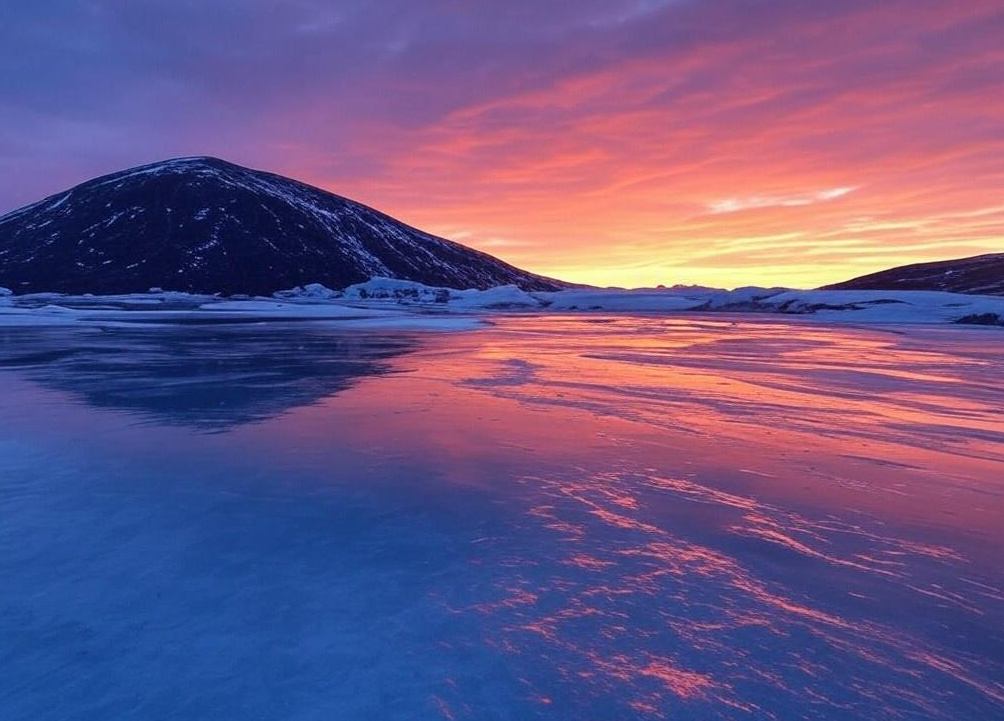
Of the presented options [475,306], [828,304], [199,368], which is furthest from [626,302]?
[199,368]

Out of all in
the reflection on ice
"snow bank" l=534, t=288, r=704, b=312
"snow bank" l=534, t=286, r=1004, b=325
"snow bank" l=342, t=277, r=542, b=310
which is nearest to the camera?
the reflection on ice

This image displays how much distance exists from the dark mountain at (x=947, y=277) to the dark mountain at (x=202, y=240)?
101788 mm

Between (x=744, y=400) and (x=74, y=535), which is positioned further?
(x=744, y=400)

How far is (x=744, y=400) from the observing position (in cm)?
1181

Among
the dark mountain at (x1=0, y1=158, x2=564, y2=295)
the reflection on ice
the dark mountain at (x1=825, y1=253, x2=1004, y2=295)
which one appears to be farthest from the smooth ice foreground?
the dark mountain at (x1=0, y1=158, x2=564, y2=295)

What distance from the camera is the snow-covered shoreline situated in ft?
143

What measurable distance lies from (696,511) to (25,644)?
16.1ft

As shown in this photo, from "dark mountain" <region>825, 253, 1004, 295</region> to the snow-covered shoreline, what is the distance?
143ft

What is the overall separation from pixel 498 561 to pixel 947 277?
5557 inches

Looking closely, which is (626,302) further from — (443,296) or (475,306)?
(443,296)

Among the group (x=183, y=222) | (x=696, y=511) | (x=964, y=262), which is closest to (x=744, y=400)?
(x=696, y=511)

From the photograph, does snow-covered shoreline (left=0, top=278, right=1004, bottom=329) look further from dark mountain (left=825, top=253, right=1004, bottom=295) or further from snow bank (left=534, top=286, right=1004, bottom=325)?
dark mountain (left=825, top=253, right=1004, bottom=295)

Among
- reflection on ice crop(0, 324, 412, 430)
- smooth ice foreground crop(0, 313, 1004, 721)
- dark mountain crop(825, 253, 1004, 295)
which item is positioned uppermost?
dark mountain crop(825, 253, 1004, 295)

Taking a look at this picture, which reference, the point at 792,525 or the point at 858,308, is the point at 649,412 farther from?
the point at 858,308
